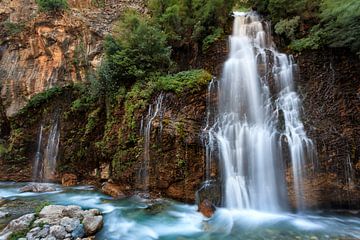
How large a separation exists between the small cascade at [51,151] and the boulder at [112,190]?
12.7 ft

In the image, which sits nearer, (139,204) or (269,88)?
(139,204)

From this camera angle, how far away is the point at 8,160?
39.7 feet

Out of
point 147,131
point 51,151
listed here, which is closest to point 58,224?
point 147,131

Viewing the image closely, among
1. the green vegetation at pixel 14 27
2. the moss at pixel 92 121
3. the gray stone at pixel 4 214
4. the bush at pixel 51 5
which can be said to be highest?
the bush at pixel 51 5

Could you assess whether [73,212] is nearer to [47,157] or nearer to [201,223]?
[201,223]

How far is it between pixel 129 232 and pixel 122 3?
14232 millimetres

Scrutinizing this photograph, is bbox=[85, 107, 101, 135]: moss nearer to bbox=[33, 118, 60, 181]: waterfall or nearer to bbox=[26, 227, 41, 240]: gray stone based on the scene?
bbox=[33, 118, 60, 181]: waterfall

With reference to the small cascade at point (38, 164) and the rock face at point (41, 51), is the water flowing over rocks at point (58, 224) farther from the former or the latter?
the rock face at point (41, 51)

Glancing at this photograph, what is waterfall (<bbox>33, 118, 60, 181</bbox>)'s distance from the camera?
11.5 metres

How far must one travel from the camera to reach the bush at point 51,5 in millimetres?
13562

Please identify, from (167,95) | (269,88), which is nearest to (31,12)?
(167,95)

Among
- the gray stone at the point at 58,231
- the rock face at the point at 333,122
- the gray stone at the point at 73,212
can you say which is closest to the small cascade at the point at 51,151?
the gray stone at the point at 73,212

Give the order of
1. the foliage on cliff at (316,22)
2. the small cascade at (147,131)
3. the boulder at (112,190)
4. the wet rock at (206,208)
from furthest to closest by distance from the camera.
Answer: the boulder at (112,190), the small cascade at (147,131), the foliage on cliff at (316,22), the wet rock at (206,208)

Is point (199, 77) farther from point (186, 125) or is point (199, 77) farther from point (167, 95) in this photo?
point (186, 125)
